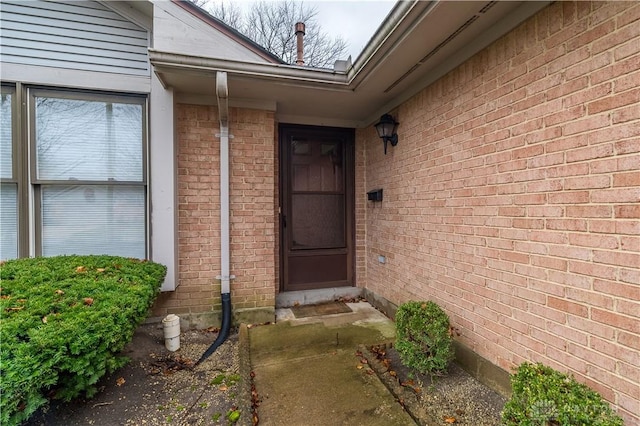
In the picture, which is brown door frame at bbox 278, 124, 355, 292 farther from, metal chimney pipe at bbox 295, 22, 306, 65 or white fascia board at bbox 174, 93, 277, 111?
metal chimney pipe at bbox 295, 22, 306, 65

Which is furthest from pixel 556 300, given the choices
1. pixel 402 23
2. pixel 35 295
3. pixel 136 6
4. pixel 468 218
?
pixel 136 6

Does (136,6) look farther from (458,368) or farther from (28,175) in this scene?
(458,368)

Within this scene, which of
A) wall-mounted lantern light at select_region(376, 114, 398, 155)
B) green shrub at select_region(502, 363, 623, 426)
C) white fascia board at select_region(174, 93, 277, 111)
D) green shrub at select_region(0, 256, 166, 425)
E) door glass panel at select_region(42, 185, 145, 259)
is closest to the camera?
green shrub at select_region(502, 363, 623, 426)

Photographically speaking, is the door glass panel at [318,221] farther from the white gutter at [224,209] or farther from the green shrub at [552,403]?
the green shrub at [552,403]

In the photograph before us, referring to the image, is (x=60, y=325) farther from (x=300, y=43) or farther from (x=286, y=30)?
(x=286, y=30)

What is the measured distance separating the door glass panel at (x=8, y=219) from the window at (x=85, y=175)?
14mm

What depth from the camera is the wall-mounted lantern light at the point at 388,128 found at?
11.8 ft

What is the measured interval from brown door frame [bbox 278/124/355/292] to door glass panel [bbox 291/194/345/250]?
0.10m

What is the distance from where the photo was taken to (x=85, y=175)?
319cm

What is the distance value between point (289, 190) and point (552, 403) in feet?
11.7

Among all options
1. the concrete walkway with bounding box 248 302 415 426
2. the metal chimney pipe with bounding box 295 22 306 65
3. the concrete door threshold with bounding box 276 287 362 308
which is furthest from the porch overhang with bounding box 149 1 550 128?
the concrete walkway with bounding box 248 302 415 426

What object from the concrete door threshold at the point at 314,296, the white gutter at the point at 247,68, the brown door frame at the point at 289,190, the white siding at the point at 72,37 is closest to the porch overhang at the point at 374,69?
the white gutter at the point at 247,68

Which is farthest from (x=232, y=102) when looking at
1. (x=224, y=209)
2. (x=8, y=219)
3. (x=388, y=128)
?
(x=8, y=219)

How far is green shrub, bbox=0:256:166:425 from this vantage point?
1.45 m
